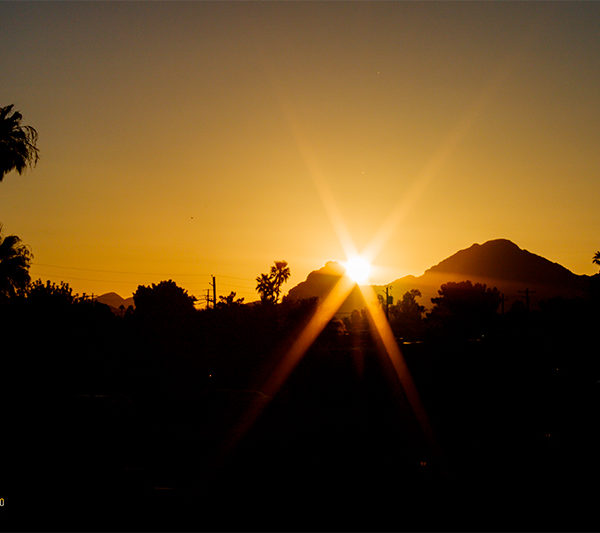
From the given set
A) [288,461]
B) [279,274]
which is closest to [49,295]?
[288,461]

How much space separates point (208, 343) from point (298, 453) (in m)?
22.5

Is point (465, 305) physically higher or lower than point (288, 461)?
higher

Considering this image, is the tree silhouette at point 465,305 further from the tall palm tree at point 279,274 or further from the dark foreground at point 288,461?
the dark foreground at point 288,461

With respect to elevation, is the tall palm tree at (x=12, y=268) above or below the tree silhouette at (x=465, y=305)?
below

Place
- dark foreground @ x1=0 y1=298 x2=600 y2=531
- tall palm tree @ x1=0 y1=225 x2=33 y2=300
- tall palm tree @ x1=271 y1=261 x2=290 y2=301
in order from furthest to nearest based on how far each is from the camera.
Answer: tall palm tree @ x1=271 y1=261 x2=290 y2=301 → tall palm tree @ x1=0 y1=225 x2=33 y2=300 → dark foreground @ x1=0 y1=298 x2=600 y2=531

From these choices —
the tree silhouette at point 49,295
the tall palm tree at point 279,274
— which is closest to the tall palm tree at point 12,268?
the tree silhouette at point 49,295

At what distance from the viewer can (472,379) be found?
2909cm

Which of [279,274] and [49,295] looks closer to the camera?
[49,295]

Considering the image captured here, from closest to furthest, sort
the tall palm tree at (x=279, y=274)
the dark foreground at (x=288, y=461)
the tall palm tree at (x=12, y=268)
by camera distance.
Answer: the dark foreground at (x=288, y=461) → the tall palm tree at (x=12, y=268) → the tall palm tree at (x=279, y=274)

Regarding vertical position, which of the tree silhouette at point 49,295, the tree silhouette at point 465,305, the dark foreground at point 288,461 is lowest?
the dark foreground at point 288,461

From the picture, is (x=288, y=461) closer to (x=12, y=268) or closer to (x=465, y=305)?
(x=12, y=268)

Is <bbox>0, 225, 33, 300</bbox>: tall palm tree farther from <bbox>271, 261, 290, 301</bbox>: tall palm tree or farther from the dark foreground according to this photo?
<bbox>271, 261, 290, 301</bbox>: tall palm tree

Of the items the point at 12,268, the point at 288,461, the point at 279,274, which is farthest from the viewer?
the point at 279,274

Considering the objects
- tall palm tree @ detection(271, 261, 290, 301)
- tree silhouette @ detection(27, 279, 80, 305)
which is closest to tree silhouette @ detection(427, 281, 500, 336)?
tall palm tree @ detection(271, 261, 290, 301)
